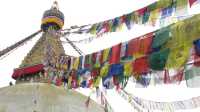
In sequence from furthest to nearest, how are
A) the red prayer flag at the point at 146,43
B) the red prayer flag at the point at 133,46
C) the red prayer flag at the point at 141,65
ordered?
the red prayer flag at the point at 133,46
the red prayer flag at the point at 146,43
the red prayer flag at the point at 141,65

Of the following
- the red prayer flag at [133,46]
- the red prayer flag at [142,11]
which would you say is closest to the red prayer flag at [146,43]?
the red prayer flag at [133,46]

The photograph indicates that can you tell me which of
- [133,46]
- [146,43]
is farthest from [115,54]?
[146,43]

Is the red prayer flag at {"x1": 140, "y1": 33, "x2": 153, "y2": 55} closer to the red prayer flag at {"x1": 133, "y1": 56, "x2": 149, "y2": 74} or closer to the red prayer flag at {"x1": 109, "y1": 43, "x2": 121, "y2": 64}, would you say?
the red prayer flag at {"x1": 133, "y1": 56, "x2": 149, "y2": 74}

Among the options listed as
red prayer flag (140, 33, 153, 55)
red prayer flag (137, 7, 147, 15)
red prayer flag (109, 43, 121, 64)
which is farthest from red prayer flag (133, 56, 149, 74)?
red prayer flag (137, 7, 147, 15)

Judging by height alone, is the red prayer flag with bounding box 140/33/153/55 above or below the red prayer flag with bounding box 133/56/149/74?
above

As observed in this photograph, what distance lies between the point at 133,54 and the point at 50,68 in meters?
4.25

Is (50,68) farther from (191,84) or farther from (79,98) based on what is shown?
(191,84)

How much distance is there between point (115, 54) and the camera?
46.7 feet

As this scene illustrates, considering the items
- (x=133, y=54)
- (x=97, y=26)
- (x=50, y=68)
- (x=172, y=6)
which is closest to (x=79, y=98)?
(x=50, y=68)

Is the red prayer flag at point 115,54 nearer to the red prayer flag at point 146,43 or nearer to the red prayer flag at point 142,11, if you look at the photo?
the red prayer flag at point 146,43

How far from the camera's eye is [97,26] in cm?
1571

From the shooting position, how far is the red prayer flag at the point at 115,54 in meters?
14.1

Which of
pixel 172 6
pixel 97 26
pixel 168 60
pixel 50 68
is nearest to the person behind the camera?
pixel 168 60

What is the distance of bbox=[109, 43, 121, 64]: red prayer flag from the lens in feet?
46.4
